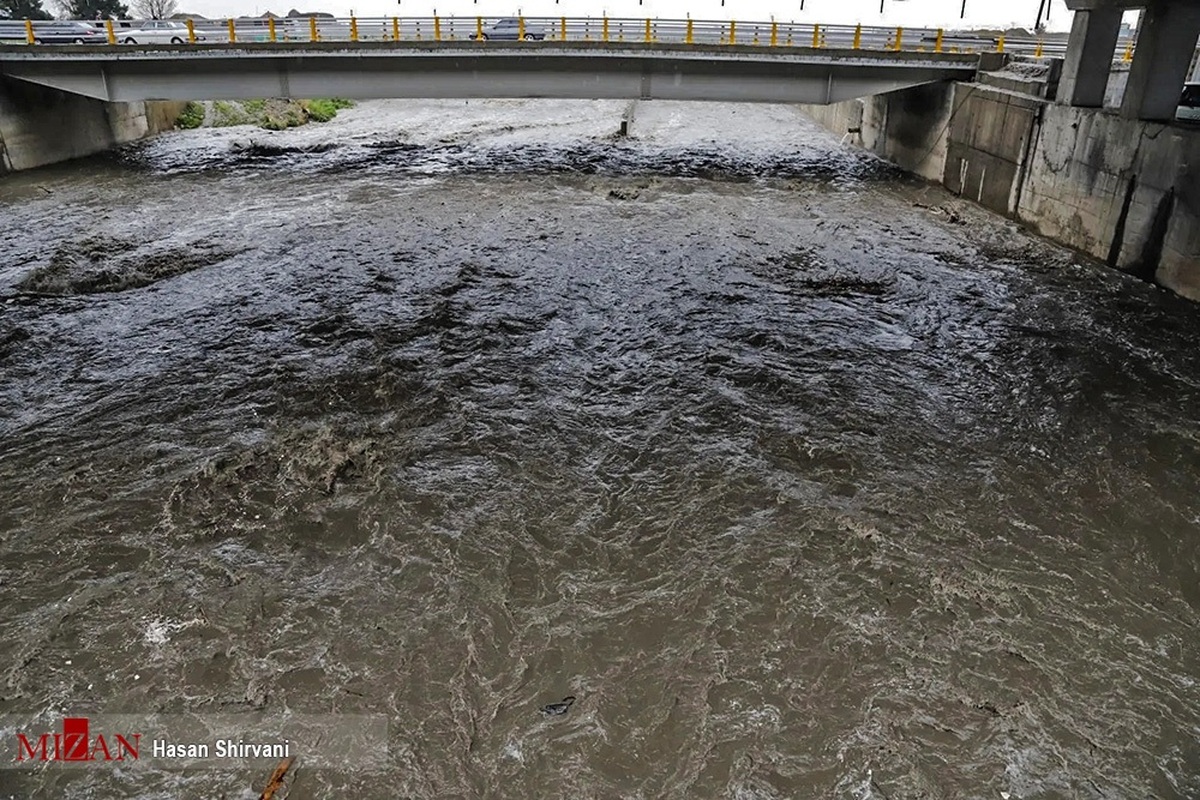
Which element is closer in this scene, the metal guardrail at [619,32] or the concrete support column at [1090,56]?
the concrete support column at [1090,56]

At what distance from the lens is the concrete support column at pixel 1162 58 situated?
1908 centimetres

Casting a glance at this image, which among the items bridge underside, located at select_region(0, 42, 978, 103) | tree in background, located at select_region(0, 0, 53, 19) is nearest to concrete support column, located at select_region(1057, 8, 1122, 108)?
bridge underside, located at select_region(0, 42, 978, 103)

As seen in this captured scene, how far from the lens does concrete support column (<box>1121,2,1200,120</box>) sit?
1908 centimetres

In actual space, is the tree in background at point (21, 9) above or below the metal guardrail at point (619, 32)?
above

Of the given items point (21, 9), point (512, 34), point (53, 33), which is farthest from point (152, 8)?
point (512, 34)

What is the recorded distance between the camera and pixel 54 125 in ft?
107

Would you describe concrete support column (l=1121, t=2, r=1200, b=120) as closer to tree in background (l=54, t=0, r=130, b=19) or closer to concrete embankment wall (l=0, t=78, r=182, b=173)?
concrete embankment wall (l=0, t=78, r=182, b=173)

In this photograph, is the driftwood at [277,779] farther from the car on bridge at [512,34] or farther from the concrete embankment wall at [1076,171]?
the car on bridge at [512,34]

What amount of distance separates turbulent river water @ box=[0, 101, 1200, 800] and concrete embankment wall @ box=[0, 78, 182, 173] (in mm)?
13551

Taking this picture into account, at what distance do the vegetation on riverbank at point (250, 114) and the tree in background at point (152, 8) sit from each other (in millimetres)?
57151

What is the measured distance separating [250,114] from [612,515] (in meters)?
43.4

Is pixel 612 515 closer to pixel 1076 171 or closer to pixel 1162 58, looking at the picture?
pixel 1076 171

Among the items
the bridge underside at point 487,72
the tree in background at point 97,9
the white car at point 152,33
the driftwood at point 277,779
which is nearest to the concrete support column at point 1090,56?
the bridge underside at point 487,72

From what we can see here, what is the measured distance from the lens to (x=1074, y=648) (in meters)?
8.00
